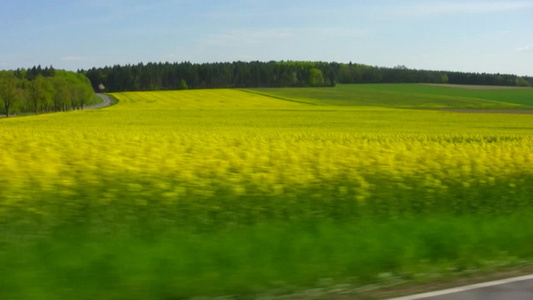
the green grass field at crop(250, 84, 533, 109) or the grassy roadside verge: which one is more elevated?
the grassy roadside verge

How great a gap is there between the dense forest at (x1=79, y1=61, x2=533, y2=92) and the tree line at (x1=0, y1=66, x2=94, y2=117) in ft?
114

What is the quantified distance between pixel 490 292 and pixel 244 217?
159 inches

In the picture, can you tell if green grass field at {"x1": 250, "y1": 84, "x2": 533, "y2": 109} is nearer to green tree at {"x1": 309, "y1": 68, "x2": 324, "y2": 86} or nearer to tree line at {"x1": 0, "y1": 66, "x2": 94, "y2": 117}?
green tree at {"x1": 309, "y1": 68, "x2": 324, "y2": 86}

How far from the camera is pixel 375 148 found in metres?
14.7

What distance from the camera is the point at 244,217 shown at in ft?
28.9

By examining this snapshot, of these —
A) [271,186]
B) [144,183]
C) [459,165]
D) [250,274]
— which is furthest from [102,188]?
[459,165]

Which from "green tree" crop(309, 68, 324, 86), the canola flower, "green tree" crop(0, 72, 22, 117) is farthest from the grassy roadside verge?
"green tree" crop(309, 68, 324, 86)

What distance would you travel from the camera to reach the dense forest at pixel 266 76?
341ft

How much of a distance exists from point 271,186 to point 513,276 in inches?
179

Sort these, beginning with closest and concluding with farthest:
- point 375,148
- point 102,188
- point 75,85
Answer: point 102,188, point 375,148, point 75,85

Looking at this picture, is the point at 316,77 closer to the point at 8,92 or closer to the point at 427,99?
the point at 427,99

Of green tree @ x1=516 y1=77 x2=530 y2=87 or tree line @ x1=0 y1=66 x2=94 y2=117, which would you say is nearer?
tree line @ x1=0 y1=66 x2=94 y2=117

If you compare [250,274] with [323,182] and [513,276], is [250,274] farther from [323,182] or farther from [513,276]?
[323,182]

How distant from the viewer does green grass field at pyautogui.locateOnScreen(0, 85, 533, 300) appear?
19.8 ft
